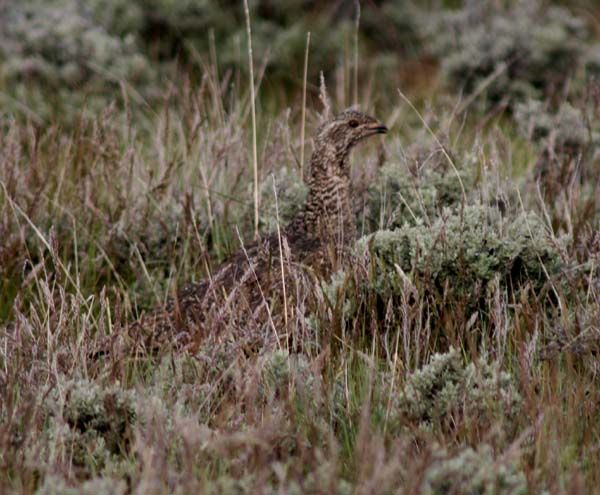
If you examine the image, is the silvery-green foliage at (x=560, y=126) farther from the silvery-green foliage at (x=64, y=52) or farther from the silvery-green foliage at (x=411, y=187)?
the silvery-green foliage at (x=64, y=52)

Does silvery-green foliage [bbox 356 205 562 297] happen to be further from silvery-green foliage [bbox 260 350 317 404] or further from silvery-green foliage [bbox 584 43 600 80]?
silvery-green foliage [bbox 584 43 600 80]

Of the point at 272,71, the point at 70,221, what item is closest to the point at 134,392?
the point at 70,221

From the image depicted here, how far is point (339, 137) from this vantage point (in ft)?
20.1

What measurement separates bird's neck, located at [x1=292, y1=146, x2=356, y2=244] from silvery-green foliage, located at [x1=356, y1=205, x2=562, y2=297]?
0.72 metres

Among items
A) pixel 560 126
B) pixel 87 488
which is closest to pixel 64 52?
pixel 560 126

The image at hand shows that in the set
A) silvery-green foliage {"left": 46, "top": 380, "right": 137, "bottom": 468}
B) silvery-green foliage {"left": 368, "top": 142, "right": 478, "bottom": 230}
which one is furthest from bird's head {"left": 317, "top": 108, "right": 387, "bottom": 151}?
silvery-green foliage {"left": 46, "top": 380, "right": 137, "bottom": 468}

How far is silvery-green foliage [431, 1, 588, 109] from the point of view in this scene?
977 cm

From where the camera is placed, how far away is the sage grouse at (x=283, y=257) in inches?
180

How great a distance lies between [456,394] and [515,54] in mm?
6449

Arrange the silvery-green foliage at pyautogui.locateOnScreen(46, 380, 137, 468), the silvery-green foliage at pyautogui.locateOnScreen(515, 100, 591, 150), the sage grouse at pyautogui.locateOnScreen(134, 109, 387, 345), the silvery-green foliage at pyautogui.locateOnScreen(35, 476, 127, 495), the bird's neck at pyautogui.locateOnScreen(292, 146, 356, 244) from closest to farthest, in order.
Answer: the silvery-green foliage at pyautogui.locateOnScreen(35, 476, 127, 495)
the silvery-green foliage at pyautogui.locateOnScreen(46, 380, 137, 468)
the sage grouse at pyautogui.locateOnScreen(134, 109, 387, 345)
the bird's neck at pyautogui.locateOnScreen(292, 146, 356, 244)
the silvery-green foliage at pyautogui.locateOnScreen(515, 100, 591, 150)

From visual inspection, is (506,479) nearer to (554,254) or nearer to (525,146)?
(554,254)

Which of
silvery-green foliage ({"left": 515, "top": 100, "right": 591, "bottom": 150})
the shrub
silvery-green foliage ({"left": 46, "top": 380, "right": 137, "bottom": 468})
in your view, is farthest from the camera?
the shrub

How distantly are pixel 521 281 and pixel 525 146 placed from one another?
109 inches

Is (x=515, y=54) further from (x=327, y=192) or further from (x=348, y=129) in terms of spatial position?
(x=327, y=192)
